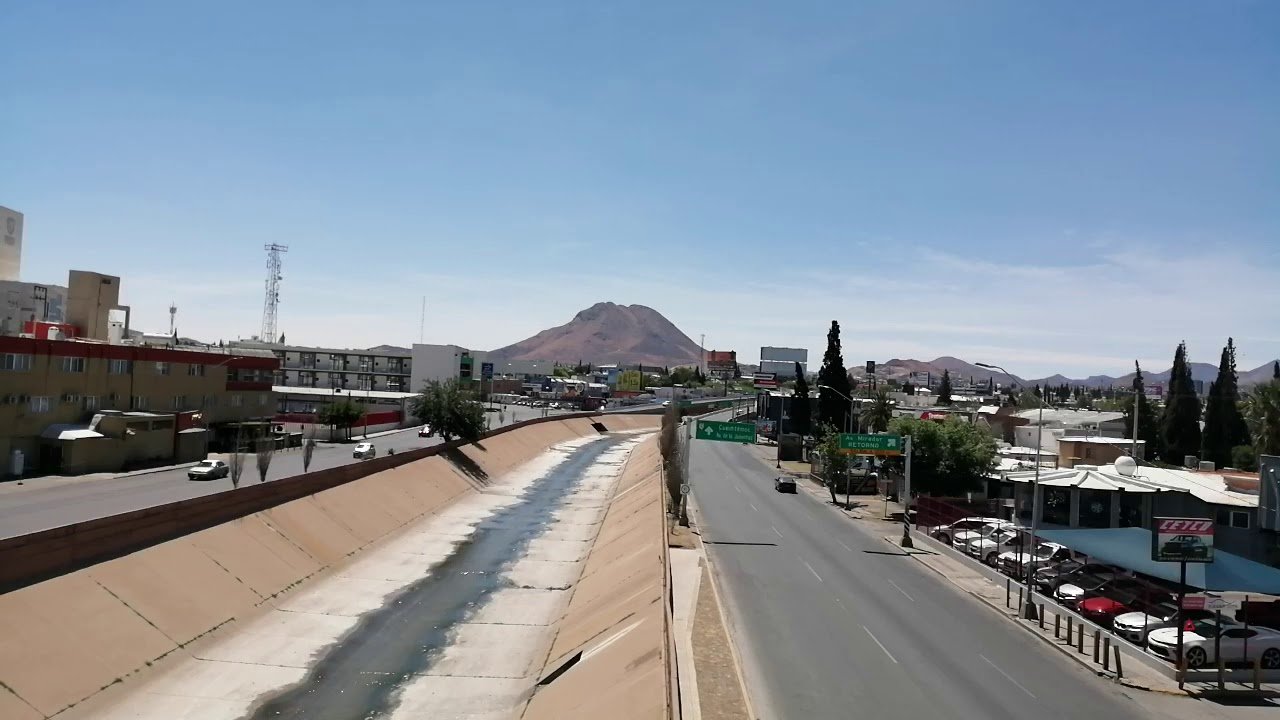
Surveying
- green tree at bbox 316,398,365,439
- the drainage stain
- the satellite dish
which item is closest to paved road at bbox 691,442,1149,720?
the drainage stain

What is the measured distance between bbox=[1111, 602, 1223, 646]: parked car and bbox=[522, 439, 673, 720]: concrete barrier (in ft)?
51.3

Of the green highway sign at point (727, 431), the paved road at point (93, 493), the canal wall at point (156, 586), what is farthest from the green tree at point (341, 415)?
the green highway sign at point (727, 431)

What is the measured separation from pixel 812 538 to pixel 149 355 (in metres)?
48.7

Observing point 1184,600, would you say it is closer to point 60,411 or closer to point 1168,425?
point 60,411

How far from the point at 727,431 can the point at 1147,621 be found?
35.9 m

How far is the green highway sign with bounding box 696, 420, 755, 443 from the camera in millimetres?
60875

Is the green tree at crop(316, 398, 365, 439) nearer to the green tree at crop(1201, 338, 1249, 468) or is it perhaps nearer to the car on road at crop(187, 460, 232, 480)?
the car on road at crop(187, 460, 232, 480)

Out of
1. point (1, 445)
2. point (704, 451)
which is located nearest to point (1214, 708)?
point (1, 445)

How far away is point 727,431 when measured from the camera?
6188 cm

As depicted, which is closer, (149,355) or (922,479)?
(922,479)

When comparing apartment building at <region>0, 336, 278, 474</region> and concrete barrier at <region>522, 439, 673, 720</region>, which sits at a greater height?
apartment building at <region>0, 336, 278, 474</region>

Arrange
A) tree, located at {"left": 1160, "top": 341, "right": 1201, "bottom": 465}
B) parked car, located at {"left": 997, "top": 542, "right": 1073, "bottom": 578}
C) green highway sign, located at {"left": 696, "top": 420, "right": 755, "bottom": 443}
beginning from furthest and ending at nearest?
1. tree, located at {"left": 1160, "top": 341, "right": 1201, "bottom": 465}
2. green highway sign, located at {"left": 696, "top": 420, "right": 755, "bottom": 443}
3. parked car, located at {"left": 997, "top": 542, "right": 1073, "bottom": 578}

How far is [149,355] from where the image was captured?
202 ft

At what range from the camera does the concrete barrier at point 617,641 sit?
21028mm
